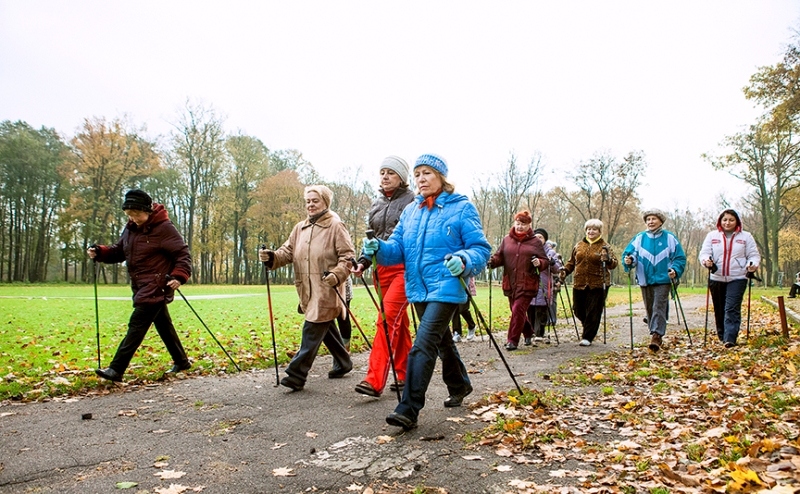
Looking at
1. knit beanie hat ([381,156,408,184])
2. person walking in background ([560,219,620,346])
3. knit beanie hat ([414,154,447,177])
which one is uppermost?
knit beanie hat ([381,156,408,184])

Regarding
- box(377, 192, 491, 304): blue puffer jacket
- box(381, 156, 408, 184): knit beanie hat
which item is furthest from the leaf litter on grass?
box(381, 156, 408, 184): knit beanie hat

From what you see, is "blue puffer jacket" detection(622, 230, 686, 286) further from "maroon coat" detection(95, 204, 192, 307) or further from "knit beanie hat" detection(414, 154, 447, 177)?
"maroon coat" detection(95, 204, 192, 307)

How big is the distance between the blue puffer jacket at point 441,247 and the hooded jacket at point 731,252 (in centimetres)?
521

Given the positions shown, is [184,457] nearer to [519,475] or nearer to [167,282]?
[519,475]

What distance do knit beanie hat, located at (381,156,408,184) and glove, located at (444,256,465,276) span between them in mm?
1925

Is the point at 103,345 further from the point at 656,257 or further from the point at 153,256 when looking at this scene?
the point at 656,257

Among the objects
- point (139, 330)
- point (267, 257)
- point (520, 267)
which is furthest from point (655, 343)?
point (139, 330)

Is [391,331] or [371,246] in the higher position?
[371,246]

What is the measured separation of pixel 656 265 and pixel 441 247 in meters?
5.12

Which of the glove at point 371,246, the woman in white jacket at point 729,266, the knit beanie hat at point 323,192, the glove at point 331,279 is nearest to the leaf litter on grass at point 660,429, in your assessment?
the woman in white jacket at point 729,266

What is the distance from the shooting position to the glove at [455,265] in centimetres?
413

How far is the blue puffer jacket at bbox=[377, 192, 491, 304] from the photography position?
4.43 m

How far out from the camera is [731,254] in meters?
8.15

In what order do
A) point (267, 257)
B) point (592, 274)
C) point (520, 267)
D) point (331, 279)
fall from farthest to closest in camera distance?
1. point (592, 274)
2. point (520, 267)
3. point (267, 257)
4. point (331, 279)
